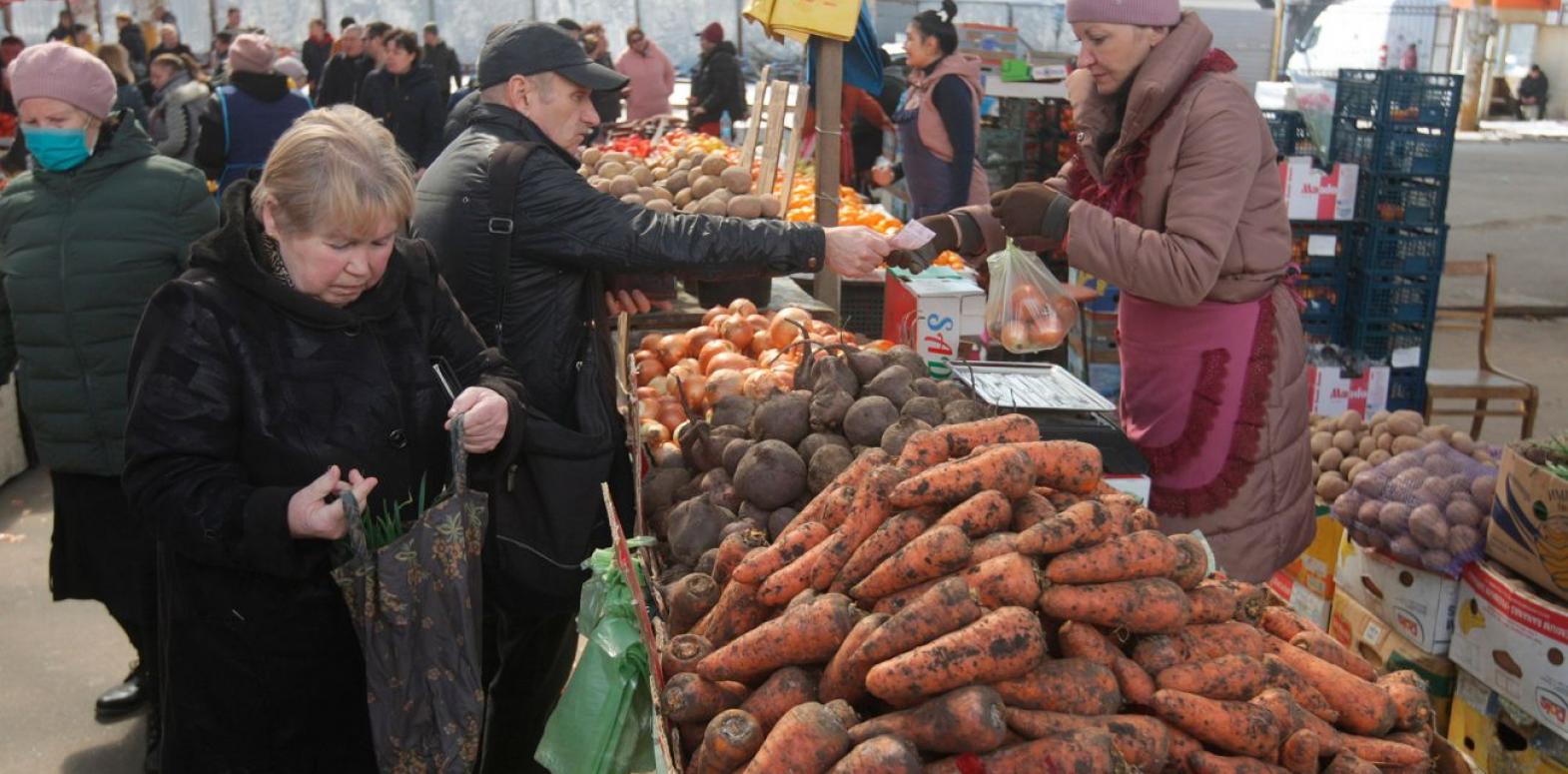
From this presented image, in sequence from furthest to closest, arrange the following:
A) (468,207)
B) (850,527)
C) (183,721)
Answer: (468,207) < (183,721) < (850,527)

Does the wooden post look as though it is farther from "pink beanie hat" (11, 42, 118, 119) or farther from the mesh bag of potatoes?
"pink beanie hat" (11, 42, 118, 119)

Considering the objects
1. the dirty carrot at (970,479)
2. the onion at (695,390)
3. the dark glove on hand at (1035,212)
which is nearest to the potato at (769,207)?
the onion at (695,390)

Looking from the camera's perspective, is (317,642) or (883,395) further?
(883,395)

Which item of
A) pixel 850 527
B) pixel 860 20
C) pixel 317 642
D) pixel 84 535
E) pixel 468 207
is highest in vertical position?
pixel 860 20

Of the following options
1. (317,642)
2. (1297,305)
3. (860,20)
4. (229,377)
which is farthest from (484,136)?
(860,20)

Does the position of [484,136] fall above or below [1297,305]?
above

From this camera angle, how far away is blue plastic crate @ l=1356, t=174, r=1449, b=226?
625cm

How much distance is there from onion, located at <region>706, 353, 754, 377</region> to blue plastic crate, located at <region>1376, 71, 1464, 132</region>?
3893mm

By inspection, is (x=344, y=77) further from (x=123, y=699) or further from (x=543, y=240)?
(x=543, y=240)

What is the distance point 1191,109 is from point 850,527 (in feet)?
5.07

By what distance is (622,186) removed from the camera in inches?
249

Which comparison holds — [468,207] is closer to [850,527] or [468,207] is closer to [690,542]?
[690,542]

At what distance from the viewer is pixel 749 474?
2.77 meters

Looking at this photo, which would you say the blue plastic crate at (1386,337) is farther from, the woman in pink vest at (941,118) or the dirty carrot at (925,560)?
the dirty carrot at (925,560)
